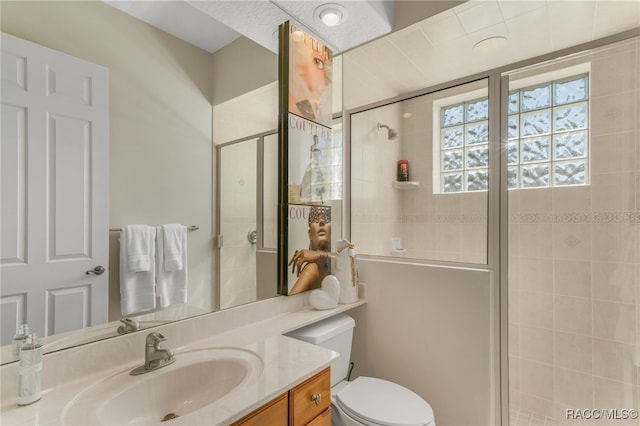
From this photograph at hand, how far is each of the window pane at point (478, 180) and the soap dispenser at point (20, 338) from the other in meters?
1.91

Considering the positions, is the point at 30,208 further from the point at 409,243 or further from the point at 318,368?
the point at 409,243

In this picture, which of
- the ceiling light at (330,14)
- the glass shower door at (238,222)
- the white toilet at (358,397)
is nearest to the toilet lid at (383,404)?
the white toilet at (358,397)

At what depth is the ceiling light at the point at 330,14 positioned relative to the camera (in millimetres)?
1584

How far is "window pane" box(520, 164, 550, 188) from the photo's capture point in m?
1.56

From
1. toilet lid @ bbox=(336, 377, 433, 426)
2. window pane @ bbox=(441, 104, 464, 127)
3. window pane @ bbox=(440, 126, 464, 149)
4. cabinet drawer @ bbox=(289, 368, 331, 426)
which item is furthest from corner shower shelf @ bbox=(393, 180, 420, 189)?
cabinet drawer @ bbox=(289, 368, 331, 426)

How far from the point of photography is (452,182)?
5.97 ft

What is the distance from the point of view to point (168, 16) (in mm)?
1159

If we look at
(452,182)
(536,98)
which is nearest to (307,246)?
(452,182)

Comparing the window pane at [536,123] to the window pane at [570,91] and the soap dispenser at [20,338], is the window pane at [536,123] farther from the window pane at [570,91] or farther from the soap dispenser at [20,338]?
the soap dispenser at [20,338]

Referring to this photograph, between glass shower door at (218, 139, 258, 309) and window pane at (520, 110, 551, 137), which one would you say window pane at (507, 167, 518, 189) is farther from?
glass shower door at (218, 139, 258, 309)

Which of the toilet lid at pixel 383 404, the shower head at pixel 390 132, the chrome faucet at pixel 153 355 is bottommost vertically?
the toilet lid at pixel 383 404

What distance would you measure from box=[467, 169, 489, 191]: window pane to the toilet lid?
1.10 meters

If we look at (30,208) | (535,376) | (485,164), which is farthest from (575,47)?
(30,208)

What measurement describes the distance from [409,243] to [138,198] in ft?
4.69
